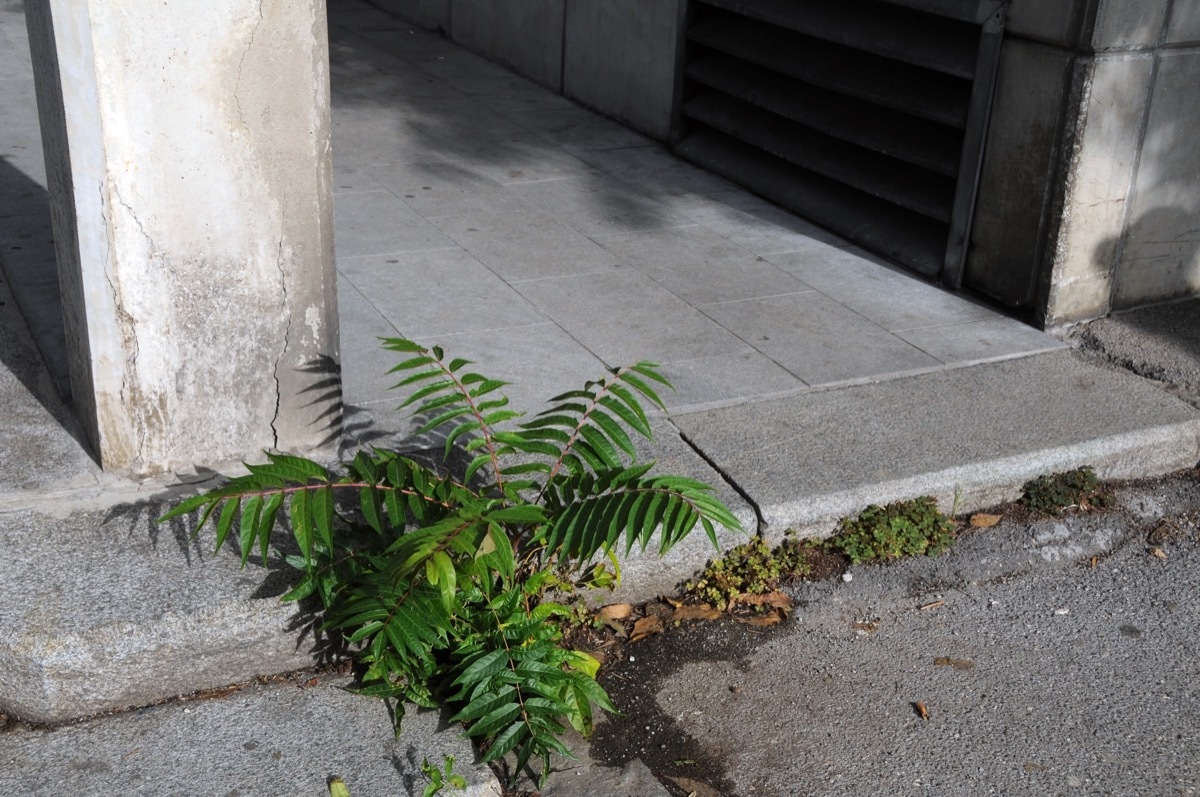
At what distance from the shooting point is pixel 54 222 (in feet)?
13.6

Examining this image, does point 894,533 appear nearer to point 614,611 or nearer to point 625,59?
point 614,611

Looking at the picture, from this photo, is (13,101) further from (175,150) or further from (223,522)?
(223,522)

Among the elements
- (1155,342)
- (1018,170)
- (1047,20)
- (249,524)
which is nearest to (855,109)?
(1018,170)

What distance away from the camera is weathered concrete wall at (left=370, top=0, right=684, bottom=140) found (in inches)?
330

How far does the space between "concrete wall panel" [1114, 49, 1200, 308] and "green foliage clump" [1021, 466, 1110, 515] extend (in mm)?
1543

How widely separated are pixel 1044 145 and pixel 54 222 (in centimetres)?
402

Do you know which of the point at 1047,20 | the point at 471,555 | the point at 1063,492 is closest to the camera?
the point at 471,555

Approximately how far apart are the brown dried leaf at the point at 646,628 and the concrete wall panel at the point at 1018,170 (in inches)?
112

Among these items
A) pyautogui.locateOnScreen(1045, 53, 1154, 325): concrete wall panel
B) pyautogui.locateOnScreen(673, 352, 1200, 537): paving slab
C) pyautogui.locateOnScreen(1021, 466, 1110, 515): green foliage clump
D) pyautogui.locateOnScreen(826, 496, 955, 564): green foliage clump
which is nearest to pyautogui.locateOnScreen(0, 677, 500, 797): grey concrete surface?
pyautogui.locateOnScreen(673, 352, 1200, 537): paving slab

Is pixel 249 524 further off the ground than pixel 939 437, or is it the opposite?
pixel 249 524

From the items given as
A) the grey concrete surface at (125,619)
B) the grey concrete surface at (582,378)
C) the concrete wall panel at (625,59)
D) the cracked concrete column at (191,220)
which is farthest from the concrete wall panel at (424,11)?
the grey concrete surface at (125,619)

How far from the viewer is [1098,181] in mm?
5676

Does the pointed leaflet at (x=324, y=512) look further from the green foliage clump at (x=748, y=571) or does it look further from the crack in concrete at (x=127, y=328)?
the green foliage clump at (x=748, y=571)

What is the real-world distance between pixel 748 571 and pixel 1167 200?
3054mm
